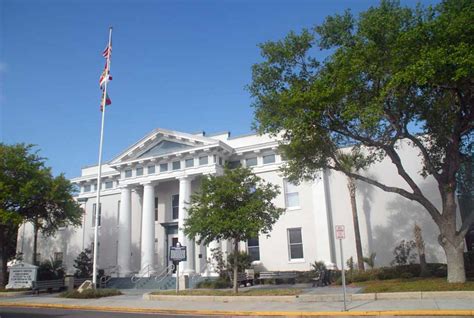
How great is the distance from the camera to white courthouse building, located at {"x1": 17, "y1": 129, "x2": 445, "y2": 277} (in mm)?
27109

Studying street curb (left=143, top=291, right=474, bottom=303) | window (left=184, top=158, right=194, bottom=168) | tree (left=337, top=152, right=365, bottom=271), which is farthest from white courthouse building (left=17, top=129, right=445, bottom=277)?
street curb (left=143, top=291, right=474, bottom=303)

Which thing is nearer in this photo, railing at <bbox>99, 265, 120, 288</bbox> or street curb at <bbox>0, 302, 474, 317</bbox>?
street curb at <bbox>0, 302, 474, 317</bbox>

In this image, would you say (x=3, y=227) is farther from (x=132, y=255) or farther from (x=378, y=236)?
(x=378, y=236)

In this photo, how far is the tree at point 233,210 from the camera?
1953cm

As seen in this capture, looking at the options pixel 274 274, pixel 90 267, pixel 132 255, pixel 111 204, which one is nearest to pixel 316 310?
pixel 274 274

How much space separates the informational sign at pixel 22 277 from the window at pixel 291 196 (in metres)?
18.1

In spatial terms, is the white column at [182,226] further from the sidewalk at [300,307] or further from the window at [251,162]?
the sidewalk at [300,307]

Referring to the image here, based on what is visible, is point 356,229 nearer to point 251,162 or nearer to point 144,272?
point 251,162

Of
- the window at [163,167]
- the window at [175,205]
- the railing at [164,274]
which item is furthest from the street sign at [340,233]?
the window at [175,205]

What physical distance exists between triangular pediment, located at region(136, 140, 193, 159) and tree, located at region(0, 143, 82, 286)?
631cm

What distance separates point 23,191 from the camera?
2709cm

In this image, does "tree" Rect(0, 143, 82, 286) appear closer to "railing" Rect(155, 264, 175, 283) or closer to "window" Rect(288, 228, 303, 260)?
"railing" Rect(155, 264, 175, 283)

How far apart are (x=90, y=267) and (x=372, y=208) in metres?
22.4

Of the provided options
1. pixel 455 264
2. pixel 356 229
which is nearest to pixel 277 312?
pixel 455 264
